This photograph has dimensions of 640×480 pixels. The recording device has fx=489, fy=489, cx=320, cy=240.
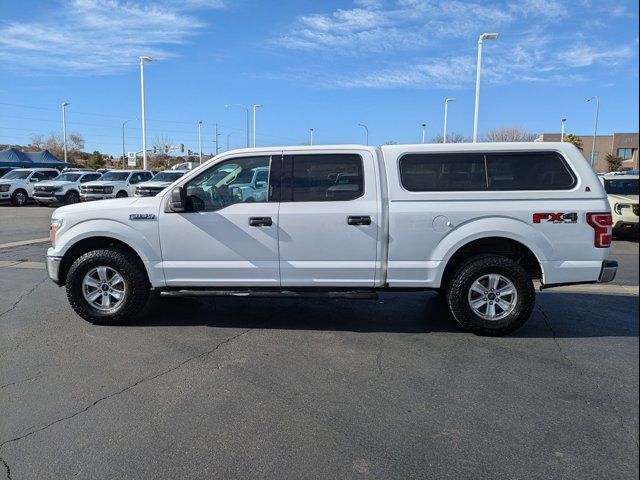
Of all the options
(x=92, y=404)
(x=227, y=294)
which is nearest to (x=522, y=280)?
(x=227, y=294)

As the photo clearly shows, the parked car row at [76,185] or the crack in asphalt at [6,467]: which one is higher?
the parked car row at [76,185]

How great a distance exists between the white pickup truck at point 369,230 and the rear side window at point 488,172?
1cm

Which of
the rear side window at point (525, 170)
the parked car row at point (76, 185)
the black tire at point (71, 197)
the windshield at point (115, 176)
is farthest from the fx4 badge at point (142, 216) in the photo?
the black tire at point (71, 197)

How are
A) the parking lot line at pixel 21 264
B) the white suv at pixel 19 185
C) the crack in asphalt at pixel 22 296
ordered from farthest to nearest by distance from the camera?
1. the white suv at pixel 19 185
2. the parking lot line at pixel 21 264
3. the crack in asphalt at pixel 22 296

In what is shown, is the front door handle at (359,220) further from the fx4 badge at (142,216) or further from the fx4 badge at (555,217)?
the fx4 badge at (142,216)

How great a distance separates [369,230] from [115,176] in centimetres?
2194

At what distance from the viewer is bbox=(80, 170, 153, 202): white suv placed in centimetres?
2191

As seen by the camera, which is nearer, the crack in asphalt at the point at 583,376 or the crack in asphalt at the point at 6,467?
the crack in asphalt at the point at 6,467

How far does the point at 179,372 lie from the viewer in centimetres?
424

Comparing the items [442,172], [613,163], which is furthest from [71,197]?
[613,163]

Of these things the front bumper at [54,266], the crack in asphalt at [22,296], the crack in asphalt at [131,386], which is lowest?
the crack in asphalt at [22,296]

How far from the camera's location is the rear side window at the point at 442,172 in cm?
514

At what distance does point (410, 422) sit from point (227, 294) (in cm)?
Result: 259

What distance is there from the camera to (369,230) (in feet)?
16.7
